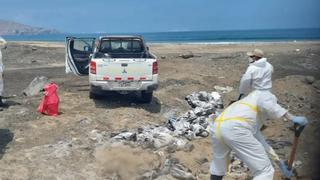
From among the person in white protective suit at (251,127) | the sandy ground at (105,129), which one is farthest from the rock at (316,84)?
the person in white protective suit at (251,127)

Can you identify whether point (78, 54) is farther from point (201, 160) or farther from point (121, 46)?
point (201, 160)

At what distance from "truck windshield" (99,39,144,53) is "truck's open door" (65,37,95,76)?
159 cm

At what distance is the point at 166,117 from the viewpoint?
46.1ft

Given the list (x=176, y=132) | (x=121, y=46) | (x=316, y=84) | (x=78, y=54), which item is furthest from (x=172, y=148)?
(x=316, y=84)

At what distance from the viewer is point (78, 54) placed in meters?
17.3

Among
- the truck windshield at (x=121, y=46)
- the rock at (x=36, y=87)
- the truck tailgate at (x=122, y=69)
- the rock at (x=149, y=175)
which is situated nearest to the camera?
the rock at (x=149, y=175)

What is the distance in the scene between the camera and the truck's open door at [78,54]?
56.0 ft

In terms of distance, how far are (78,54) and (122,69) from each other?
3.57 m

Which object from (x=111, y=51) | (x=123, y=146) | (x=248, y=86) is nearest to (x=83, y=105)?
(x=111, y=51)

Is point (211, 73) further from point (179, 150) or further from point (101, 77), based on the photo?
point (179, 150)

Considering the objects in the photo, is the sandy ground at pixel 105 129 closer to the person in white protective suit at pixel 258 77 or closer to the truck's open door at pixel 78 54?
the truck's open door at pixel 78 54

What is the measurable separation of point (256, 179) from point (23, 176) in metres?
4.10

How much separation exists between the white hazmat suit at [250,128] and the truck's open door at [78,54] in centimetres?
1082

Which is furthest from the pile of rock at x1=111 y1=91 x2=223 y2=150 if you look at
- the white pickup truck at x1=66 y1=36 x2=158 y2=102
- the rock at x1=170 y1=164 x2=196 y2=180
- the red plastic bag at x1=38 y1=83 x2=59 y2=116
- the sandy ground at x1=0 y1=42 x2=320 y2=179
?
the red plastic bag at x1=38 y1=83 x2=59 y2=116
